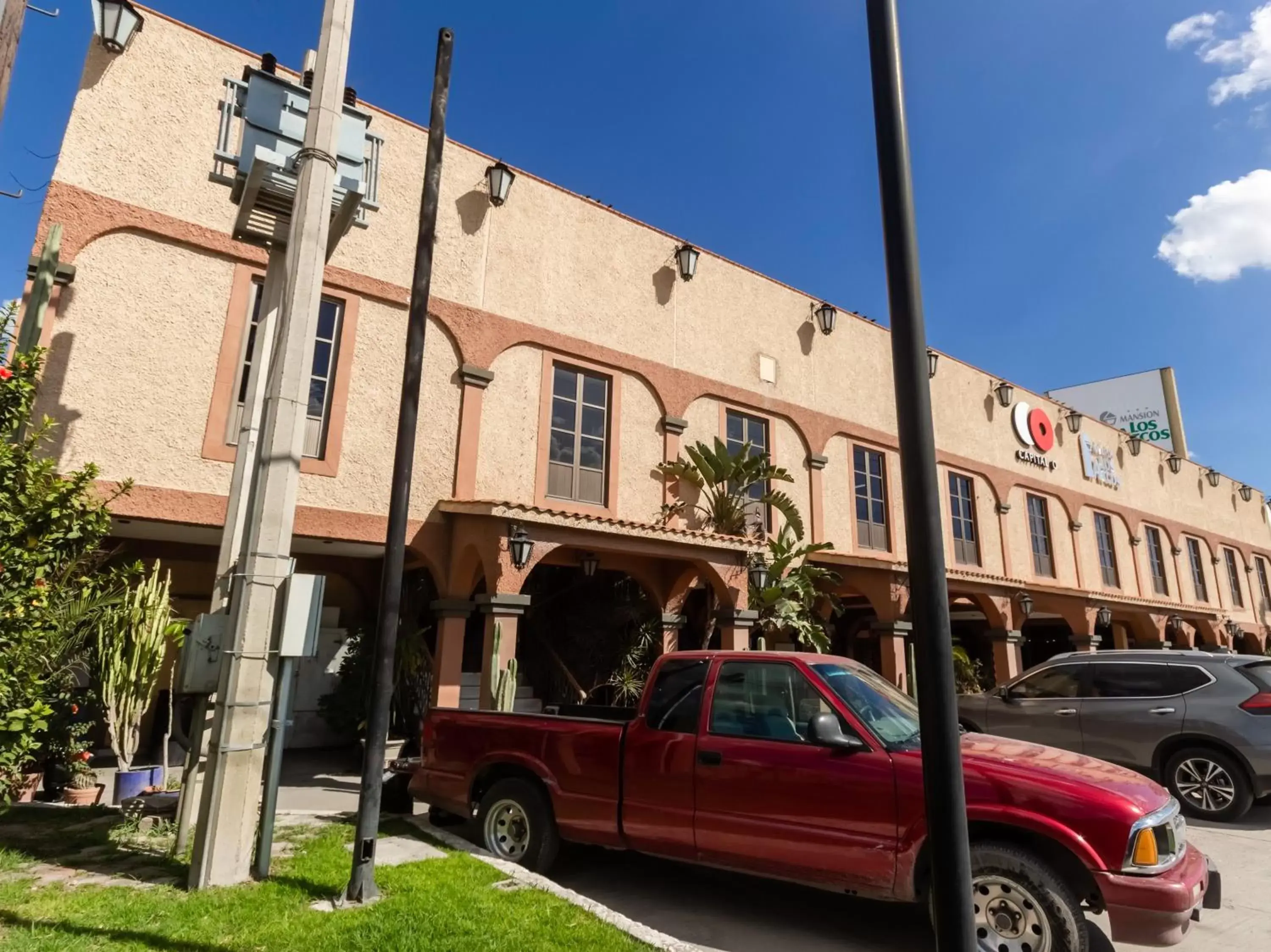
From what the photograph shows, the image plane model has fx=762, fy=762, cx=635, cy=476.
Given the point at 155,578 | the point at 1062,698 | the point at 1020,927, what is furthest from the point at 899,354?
the point at 1062,698

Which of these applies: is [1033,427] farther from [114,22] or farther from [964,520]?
[114,22]

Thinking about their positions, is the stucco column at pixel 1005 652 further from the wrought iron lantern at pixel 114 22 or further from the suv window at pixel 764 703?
the wrought iron lantern at pixel 114 22

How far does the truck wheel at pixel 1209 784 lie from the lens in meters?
7.87

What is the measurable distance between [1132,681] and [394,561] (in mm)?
8419

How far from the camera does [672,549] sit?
36.5ft

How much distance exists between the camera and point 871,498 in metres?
17.1

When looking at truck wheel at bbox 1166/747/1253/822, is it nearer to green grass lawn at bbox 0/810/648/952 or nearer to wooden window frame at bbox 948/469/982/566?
green grass lawn at bbox 0/810/648/952

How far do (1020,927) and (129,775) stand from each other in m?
8.04

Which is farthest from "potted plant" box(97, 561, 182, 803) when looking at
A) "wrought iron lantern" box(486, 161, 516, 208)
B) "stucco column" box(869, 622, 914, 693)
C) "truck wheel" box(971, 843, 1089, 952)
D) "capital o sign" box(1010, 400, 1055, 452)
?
"capital o sign" box(1010, 400, 1055, 452)

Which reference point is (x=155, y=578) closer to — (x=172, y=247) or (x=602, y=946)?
(x=172, y=247)

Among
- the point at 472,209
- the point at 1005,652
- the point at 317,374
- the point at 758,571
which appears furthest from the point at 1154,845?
the point at 1005,652

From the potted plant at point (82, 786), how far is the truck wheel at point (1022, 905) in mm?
8547

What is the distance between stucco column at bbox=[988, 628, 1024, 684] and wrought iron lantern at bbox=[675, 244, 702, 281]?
9.83 m

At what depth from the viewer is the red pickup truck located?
390cm
